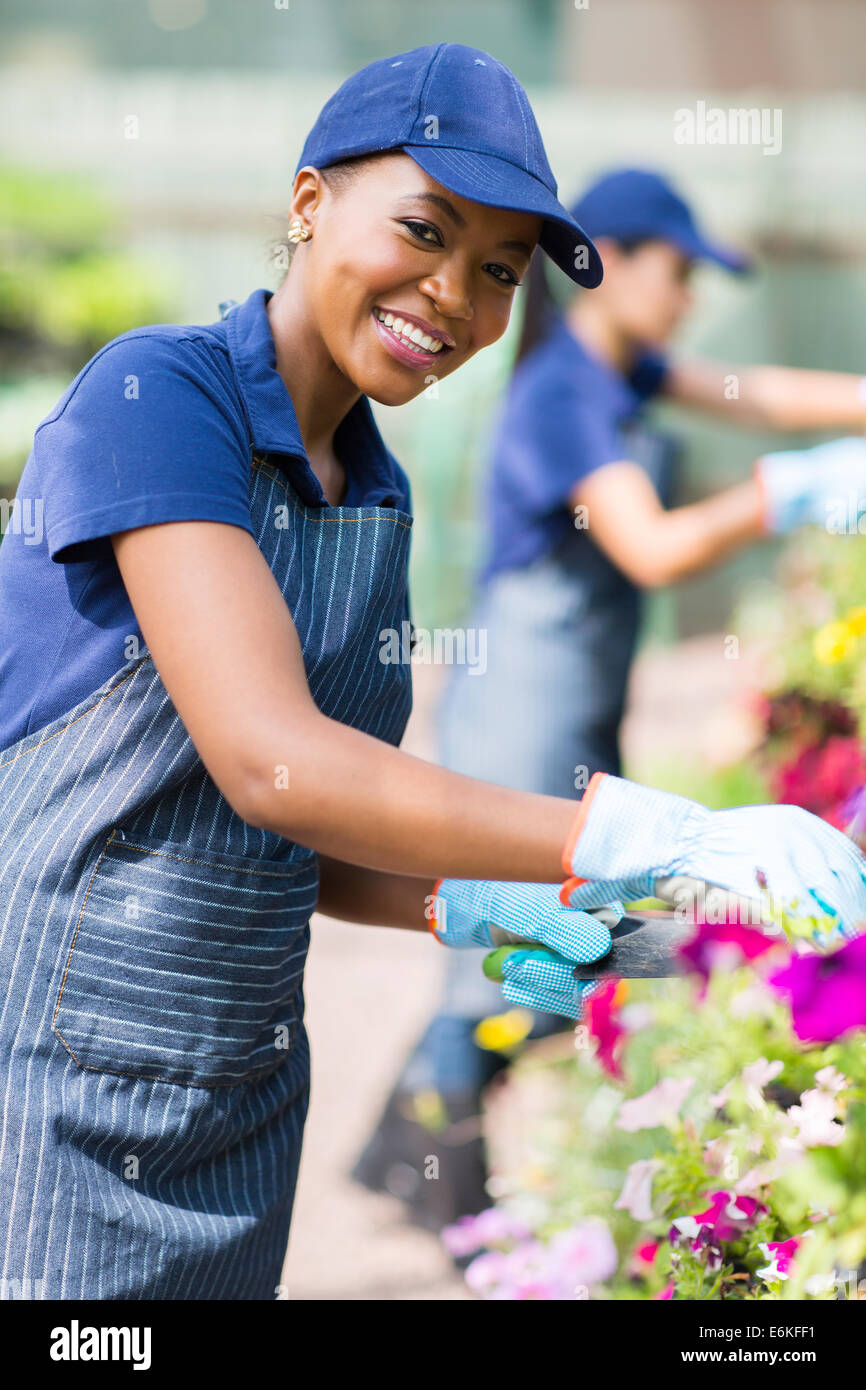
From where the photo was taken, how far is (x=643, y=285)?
2.72 metres

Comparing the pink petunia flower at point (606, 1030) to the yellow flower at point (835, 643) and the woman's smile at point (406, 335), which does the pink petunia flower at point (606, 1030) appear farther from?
the woman's smile at point (406, 335)

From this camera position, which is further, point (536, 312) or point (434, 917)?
point (536, 312)

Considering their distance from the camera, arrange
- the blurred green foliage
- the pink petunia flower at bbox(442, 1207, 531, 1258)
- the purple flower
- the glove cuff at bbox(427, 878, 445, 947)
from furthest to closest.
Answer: the blurred green foliage < the pink petunia flower at bbox(442, 1207, 531, 1258) < the glove cuff at bbox(427, 878, 445, 947) < the purple flower

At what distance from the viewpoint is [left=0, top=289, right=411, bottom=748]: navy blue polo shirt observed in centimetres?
107

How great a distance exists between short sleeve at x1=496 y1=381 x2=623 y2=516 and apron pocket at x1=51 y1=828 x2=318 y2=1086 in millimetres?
1478

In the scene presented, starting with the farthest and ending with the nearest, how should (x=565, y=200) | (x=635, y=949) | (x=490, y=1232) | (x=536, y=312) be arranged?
(x=565, y=200)
(x=536, y=312)
(x=490, y=1232)
(x=635, y=949)

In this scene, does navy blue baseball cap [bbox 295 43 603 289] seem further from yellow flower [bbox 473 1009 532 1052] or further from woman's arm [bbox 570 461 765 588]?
yellow flower [bbox 473 1009 532 1052]

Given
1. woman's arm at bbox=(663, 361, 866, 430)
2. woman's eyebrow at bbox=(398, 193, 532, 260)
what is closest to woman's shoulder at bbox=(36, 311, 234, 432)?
woman's eyebrow at bbox=(398, 193, 532, 260)

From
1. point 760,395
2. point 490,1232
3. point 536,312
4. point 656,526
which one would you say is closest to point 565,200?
point 760,395

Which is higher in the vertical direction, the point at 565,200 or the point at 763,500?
the point at 565,200

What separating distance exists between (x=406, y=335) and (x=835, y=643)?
1376mm

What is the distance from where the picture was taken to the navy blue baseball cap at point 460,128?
1.13m

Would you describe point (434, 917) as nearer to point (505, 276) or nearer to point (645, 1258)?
point (645, 1258)
